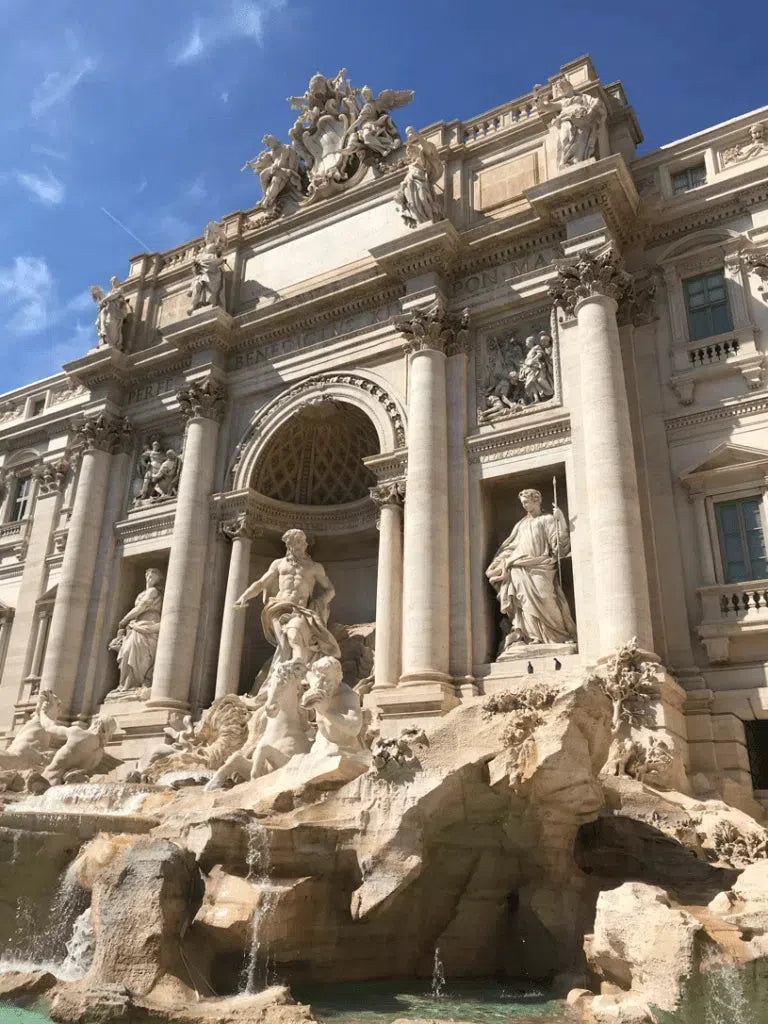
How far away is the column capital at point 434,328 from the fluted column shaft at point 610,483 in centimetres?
274

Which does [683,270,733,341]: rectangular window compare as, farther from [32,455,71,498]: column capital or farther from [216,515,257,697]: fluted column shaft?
[32,455,71,498]: column capital

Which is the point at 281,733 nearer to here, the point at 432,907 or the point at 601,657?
the point at 432,907

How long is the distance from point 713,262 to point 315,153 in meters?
11.9

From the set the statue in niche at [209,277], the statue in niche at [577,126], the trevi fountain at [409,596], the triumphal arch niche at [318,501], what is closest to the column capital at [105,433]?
the trevi fountain at [409,596]

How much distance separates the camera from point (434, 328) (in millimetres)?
18344

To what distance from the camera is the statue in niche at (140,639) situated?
20.4 m

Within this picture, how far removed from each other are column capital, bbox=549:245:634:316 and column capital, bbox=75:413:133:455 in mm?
12188

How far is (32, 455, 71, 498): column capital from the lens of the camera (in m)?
25.4

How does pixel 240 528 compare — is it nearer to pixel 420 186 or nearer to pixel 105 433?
pixel 105 433

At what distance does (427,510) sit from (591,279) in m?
5.56

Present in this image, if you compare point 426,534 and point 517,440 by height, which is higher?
point 517,440

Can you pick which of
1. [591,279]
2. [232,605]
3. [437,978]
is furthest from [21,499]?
[437,978]

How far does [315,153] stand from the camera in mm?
23875

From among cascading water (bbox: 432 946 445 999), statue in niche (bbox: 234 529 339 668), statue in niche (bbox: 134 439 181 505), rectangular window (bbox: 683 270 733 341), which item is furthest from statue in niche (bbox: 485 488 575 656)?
statue in niche (bbox: 134 439 181 505)
